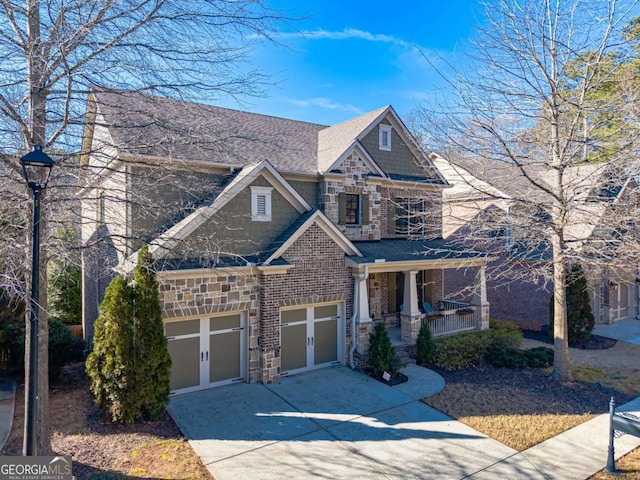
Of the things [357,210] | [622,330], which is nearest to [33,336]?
[357,210]

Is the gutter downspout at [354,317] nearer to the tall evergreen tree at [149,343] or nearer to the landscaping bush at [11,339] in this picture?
the tall evergreen tree at [149,343]

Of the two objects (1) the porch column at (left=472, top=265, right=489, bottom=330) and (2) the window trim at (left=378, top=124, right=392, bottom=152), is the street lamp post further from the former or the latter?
(1) the porch column at (left=472, top=265, right=489, bottom=330)

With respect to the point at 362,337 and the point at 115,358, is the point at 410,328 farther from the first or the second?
the point at 115,358

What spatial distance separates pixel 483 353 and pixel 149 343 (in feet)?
33.7

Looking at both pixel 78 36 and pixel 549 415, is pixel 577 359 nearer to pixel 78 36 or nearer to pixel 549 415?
pixel 549 415

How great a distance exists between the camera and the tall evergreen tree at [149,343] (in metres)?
8.42

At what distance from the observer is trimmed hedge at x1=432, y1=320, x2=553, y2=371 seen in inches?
494

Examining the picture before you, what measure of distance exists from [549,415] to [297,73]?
9.24 metres

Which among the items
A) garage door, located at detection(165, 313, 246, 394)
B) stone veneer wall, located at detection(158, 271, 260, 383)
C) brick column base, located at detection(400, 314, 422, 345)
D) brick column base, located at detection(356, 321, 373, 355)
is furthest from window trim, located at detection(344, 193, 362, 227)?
garage door, located at detection(165, 313, 246, 394)

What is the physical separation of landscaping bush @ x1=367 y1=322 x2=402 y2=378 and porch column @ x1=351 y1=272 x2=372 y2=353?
0.42 m

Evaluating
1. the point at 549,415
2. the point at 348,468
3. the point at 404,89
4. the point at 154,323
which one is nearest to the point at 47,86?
the point at 154,323

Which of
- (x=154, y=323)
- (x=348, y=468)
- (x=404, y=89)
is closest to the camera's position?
(x=348, y=468)

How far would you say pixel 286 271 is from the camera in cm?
1104

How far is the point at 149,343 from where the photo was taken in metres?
8.57
